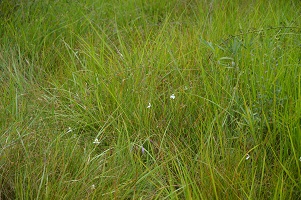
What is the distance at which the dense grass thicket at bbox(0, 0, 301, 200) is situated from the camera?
216 cm

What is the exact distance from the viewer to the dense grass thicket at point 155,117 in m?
2.16

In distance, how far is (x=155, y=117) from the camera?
9.23 feet

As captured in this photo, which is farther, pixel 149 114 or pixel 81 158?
pixel 149 114

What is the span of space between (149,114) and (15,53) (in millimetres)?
1435

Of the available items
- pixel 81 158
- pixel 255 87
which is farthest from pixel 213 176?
pixel 255 87

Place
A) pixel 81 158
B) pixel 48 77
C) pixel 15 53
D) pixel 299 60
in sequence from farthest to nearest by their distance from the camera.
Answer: pixel 15 53, pixel 48 77, pixel 299 60, pixel 81 158

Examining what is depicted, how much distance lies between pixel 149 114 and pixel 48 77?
964 millimetres

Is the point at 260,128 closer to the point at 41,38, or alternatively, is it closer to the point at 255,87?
the point at 255,87

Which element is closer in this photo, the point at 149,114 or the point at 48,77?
the point at 149,114

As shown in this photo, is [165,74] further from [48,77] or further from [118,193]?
[118,193]

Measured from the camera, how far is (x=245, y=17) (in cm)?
395

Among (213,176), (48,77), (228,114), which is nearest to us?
(213,176)

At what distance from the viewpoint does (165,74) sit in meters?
3.12

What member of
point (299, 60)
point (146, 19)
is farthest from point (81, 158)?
point (146, 19)
